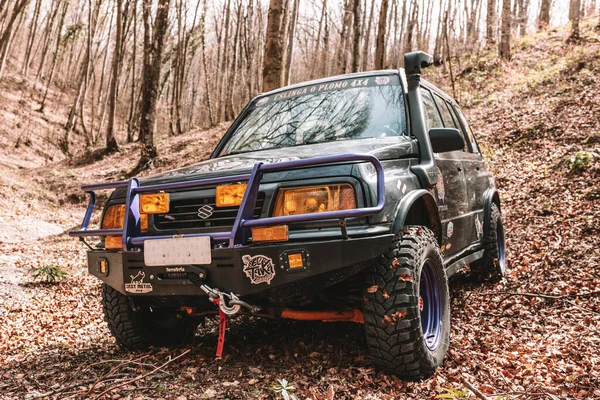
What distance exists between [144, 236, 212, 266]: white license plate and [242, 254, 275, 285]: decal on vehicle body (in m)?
0.22

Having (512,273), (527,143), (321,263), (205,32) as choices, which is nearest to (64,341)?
(321,263)

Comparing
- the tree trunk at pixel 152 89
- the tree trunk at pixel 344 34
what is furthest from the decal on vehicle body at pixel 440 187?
the tree trunk at pixel 344 34

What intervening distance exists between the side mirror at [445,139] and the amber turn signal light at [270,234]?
1.52m

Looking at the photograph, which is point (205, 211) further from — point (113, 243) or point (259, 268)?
point (113, 243)

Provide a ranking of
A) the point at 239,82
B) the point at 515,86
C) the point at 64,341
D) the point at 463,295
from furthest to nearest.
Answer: the point at 239,82 < the point at 515,86 < the point at 463,295 < the point at 64,341

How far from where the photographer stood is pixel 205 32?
31.8m

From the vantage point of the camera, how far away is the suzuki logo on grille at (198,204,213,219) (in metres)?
2.98

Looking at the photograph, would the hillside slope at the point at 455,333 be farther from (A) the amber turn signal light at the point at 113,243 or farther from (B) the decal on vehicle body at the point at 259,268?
(A) the amber turn signal light at the point at 113,243

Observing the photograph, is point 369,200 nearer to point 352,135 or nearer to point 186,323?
point 352,135

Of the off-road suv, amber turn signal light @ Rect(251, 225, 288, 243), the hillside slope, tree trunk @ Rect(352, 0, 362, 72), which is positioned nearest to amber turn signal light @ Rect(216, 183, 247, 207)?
the off-road suv

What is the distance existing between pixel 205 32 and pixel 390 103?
30.3 m

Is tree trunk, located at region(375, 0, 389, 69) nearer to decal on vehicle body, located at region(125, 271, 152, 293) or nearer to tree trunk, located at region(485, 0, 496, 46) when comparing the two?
tree trunk, located at region(485, 0, 496, 46)

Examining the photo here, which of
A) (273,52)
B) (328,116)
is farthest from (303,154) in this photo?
(273,52)

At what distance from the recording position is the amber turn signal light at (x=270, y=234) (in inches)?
105
